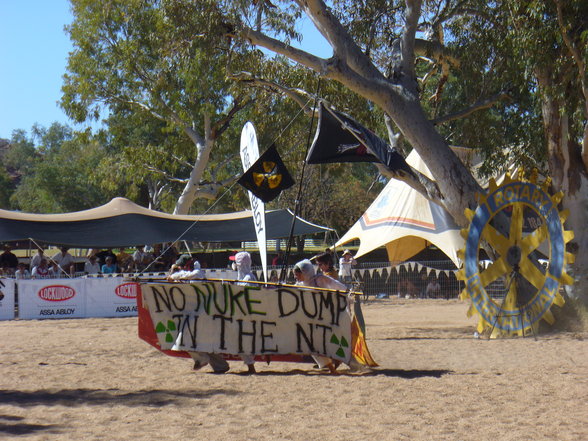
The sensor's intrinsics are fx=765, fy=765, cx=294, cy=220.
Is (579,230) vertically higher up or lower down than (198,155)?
lower down

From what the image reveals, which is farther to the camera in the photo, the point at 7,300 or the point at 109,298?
the point at 109,298

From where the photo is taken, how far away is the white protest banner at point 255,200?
1335 cm

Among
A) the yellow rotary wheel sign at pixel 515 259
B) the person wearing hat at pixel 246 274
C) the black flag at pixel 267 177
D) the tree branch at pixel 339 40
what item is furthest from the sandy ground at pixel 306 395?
the tree branch at pixel 339 40

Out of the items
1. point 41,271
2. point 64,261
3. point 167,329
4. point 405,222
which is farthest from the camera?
point 64,261

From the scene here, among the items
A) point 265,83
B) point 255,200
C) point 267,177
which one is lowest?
point 255,200

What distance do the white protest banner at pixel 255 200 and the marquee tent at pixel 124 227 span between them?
581cm

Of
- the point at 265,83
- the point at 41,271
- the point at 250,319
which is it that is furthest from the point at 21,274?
the point at 250,319

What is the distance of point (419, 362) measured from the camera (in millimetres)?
11141

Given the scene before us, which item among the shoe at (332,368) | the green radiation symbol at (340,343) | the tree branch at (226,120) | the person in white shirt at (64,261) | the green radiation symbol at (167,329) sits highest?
the tree branch at (226,120)

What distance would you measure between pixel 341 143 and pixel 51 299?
1021 cm

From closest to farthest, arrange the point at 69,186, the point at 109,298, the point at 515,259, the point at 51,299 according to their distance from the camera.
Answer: the point at 515,259, the point at 51,299, the point at 109,298, the point at 69,186

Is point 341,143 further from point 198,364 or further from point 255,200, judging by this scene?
point 198,364

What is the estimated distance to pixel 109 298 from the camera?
20125 millimetres

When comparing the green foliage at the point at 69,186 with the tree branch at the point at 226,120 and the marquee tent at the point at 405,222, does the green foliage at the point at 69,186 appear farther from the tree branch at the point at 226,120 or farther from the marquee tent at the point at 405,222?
the marquee tent at the point at 405,222
